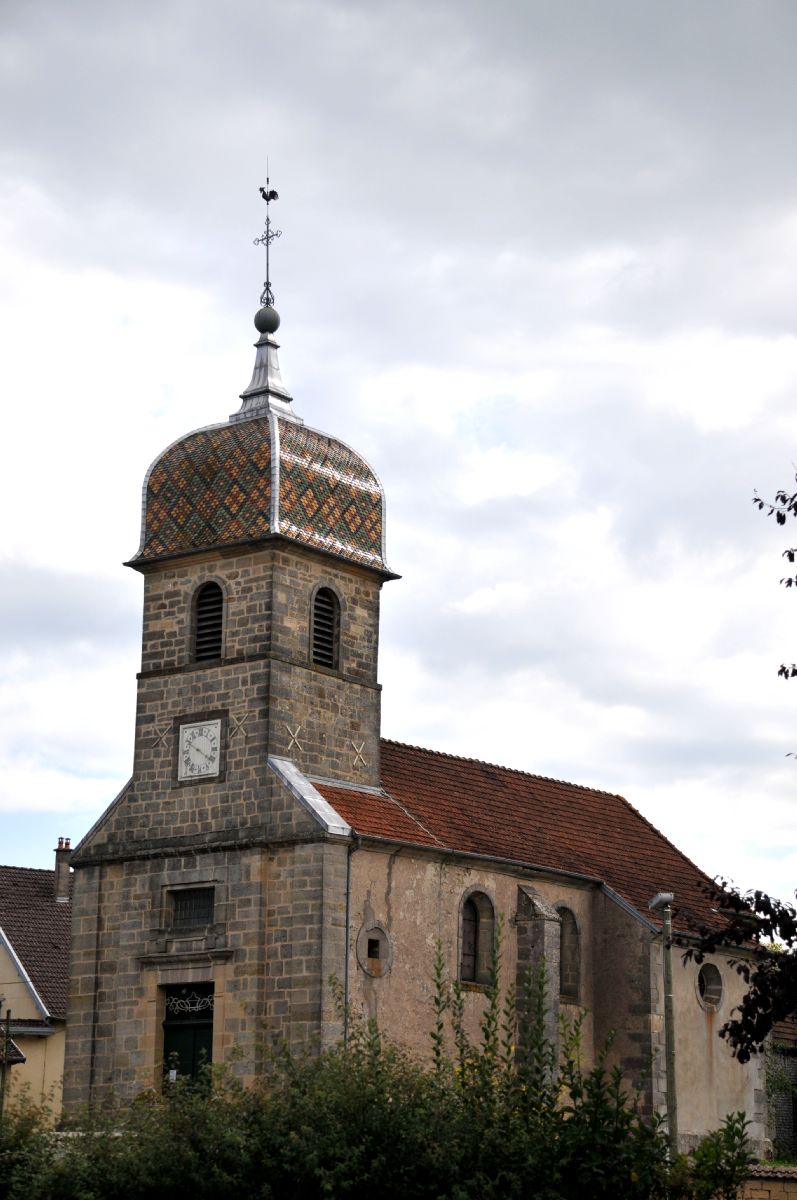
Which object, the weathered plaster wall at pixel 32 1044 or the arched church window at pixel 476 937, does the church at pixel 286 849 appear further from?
the weathered plaster wall at pixel 32 1044

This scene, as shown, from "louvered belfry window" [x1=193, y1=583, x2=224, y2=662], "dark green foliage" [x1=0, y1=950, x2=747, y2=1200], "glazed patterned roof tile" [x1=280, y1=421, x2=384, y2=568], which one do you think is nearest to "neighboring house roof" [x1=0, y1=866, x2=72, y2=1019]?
"louvered belfry window" [x1=193, y1=583, x2=224, y2=662]

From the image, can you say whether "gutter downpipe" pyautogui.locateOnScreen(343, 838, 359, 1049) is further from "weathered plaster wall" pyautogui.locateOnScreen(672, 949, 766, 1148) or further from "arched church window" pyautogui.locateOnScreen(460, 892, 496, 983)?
"weathered plaster wall" pyautogui.locateOnScreen(672, 949, 766, 1148)

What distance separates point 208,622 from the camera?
3306 centimetres

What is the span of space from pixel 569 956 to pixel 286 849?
7.46m

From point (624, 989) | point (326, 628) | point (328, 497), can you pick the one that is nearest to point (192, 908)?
point (326, 628)

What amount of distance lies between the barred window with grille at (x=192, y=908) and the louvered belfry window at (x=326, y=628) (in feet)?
14.6

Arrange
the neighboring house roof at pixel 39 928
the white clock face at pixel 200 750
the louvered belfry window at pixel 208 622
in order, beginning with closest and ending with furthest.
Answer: the white clock face at pixel 200 750
the louvered belfry window at pixel 208 622
the neighboring house roof at pixel 39 928

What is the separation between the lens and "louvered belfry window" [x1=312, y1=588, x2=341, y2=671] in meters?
33.2

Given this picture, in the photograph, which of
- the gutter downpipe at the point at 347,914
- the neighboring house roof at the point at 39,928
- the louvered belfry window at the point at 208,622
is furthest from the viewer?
the neighboring house roof at the point at 39,928

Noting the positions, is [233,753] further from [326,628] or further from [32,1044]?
[32,1044]

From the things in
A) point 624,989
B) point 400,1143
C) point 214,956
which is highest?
point 214,956

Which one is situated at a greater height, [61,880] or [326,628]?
[326,628]

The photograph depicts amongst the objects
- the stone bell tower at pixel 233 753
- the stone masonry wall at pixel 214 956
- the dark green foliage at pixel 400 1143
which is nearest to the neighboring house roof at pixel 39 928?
the stone masonry wall at pixel 214 956

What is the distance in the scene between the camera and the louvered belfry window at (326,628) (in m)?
33.2
